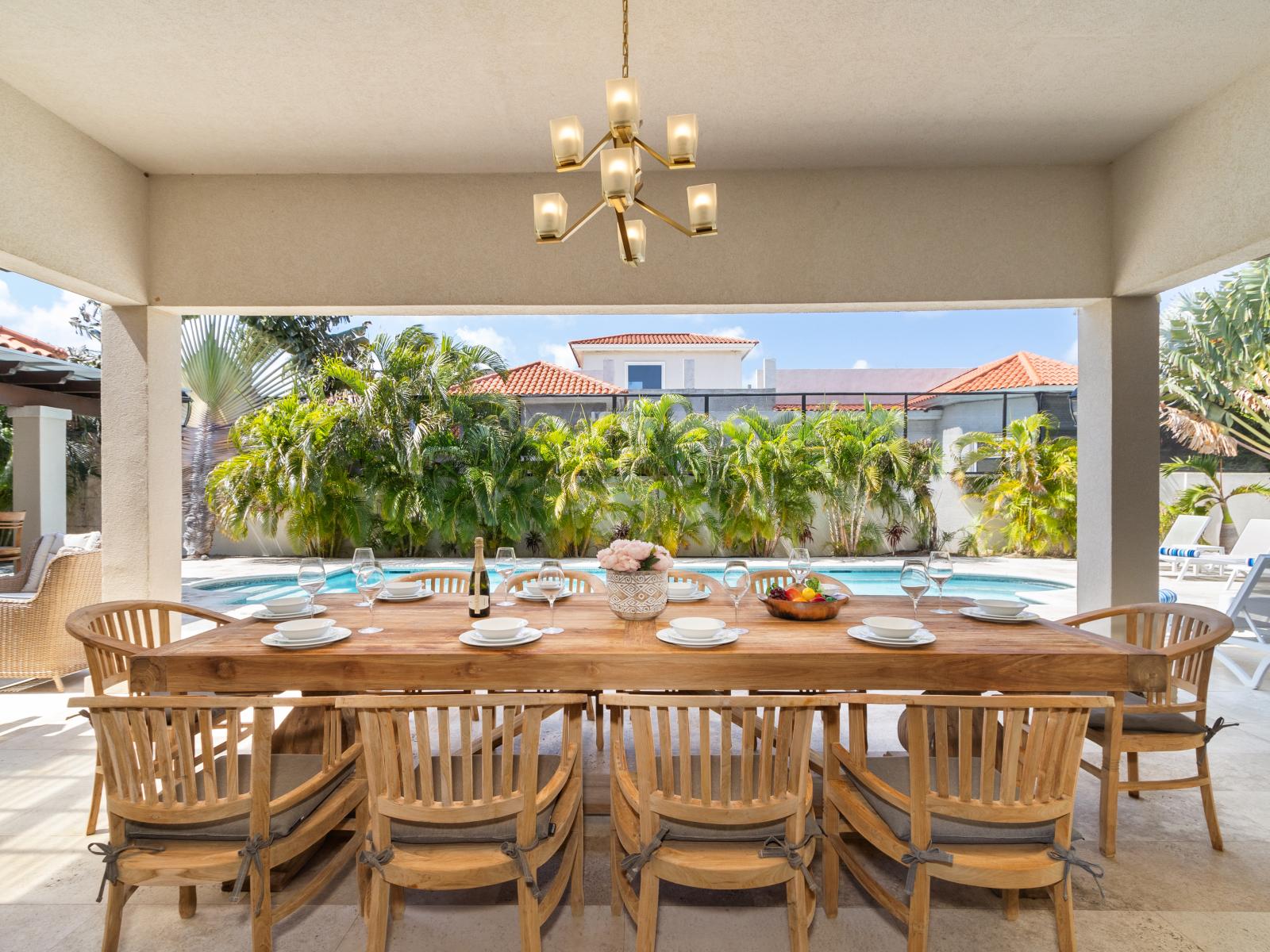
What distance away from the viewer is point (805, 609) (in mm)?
2506

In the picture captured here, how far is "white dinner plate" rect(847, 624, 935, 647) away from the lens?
7.02 ft

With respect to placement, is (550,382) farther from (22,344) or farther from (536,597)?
(536,597)

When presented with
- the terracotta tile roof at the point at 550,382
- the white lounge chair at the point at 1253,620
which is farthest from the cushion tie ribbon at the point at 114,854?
the terracotta tile roof at the point at 550,382

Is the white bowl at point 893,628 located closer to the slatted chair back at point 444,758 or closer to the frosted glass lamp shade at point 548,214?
the slatted chair back at point 444,758

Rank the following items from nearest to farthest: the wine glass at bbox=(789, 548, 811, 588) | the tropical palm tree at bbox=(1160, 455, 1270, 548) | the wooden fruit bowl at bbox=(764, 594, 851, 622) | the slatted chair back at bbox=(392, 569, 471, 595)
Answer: the wooden fruit bowl at bbox=(764, 594, 851, 622), the wine glass at bbox=(789, 548, 811, 588), the slatted chair back at bbox=(392, 569, 471, 595), the tropical palm tree at bbox=(1160, 455, 1270, 548)

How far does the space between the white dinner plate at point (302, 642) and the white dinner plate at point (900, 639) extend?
5.40 ft

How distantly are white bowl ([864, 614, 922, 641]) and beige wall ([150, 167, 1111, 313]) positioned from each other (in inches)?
86.8

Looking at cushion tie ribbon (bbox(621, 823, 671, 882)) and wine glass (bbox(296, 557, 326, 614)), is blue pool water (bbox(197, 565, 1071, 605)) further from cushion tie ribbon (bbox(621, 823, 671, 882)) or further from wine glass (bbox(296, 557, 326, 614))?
cushion tie ribbon (bbox(621, 823, 671, 882))

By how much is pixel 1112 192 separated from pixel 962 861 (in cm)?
377

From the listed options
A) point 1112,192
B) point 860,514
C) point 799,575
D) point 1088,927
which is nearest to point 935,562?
point 799,575

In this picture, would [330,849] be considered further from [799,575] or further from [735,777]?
[799,575]

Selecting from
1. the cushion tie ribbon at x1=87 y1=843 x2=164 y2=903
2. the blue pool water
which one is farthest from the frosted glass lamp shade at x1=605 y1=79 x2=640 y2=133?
the blue pool water

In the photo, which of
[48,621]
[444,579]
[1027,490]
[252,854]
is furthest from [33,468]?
[1027,490]

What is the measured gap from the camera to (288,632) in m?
2.19
